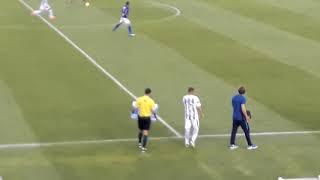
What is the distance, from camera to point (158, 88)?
32219 mm

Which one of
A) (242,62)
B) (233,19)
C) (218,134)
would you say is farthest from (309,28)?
(218,134)

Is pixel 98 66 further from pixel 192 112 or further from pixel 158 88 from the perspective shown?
pixel 192 112

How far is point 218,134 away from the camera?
26500 millimetres

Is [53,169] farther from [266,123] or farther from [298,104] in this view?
[298,104]

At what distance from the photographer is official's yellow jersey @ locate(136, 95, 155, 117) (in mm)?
24125

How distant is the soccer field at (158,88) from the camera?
23469mm

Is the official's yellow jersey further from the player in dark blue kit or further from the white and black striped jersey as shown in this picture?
the player in dark blue kit

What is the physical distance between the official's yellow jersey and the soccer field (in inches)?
50.3

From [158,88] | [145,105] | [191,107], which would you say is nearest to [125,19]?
[158,88]

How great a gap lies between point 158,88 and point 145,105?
8105 mm

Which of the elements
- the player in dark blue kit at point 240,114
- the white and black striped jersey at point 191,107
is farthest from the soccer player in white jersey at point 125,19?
the player in dark blue kit at point 240,114

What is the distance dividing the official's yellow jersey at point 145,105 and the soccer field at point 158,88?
1.28m

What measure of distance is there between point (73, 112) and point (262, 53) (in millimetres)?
13511

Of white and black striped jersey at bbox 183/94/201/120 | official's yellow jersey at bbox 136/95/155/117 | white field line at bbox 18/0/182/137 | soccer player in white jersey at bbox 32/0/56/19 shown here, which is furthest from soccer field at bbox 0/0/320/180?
official's yellow jersey at bbox 136/95/155/117
